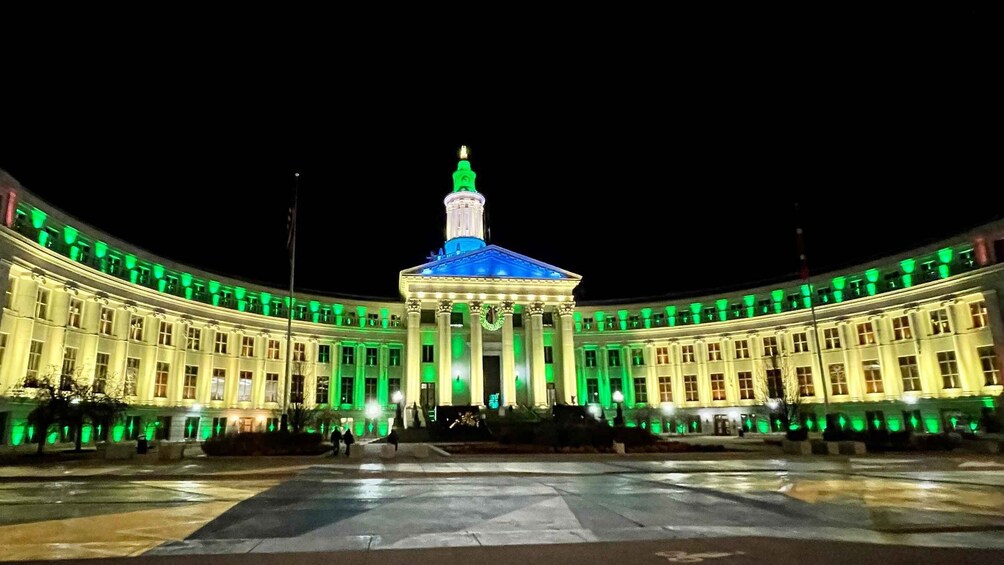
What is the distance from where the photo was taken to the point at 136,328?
163 ft

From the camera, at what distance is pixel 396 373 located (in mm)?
68938

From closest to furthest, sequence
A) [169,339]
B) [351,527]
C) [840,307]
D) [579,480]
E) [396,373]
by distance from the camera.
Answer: [351,527] → [579,480] → [169,339] → [840,307] → [396,373]

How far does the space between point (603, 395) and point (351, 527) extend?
2515 inches

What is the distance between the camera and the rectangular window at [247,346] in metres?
60.4

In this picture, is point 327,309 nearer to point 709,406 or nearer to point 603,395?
point 603,395

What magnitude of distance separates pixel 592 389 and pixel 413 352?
24.1 m

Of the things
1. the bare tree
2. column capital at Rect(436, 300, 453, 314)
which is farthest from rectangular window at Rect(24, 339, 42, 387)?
the bare tree

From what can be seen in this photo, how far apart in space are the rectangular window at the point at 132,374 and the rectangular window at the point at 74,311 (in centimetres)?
577

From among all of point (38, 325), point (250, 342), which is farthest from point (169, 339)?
point (38, 325)

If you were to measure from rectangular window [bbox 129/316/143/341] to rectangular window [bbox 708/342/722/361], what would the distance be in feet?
196

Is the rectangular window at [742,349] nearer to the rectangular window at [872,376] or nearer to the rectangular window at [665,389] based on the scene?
the rectangular window at [665,389]

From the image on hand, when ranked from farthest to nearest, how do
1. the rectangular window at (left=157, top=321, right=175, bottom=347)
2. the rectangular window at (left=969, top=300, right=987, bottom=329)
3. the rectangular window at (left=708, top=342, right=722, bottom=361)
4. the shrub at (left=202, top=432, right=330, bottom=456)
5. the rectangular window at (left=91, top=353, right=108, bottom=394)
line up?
the rectangular window at (left=708, top=342, right=722, bottom=361), the rectangular window at (left=157, top=321, right=175, bottom=347), the rectangular window at (left=969, top=300, right=987, bottom=329), the rectangular window at (left=91, top=353, right=108, bottom=394), the shrub at (left=202, top=432, right=330, bottom=456)

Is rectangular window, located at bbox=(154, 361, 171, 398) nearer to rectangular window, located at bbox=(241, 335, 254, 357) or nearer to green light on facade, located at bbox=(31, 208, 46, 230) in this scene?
rectangular window, located at bbox=(241, 335, 254, 357)

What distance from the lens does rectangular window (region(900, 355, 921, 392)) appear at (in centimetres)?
5288
